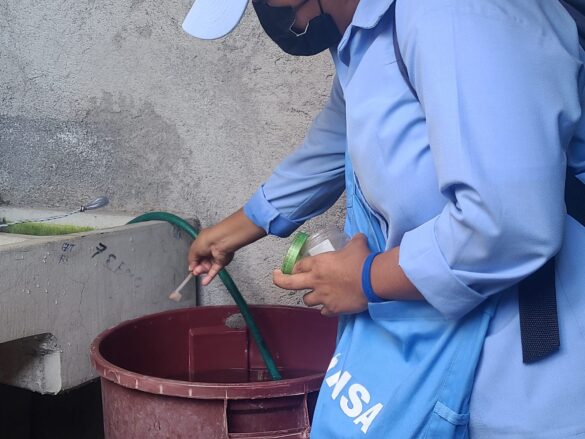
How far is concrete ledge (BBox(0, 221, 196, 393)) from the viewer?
1688mm

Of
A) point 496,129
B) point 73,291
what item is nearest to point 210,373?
point 73,291

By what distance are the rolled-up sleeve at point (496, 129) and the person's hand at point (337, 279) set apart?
179 mm

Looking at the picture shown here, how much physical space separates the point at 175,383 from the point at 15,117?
1.60 m

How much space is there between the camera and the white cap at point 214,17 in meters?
1.10

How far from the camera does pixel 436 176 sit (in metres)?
0.88

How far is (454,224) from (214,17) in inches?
20.9

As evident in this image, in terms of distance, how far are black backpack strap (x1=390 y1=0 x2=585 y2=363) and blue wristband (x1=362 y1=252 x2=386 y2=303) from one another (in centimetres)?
18

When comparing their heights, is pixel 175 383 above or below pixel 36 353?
above

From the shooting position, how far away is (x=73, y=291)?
5.94ft

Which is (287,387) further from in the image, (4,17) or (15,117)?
(4,17)

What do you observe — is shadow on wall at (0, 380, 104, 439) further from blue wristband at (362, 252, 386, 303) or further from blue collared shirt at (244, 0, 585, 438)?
blue collared shirt at (244, 0, 585, 438)

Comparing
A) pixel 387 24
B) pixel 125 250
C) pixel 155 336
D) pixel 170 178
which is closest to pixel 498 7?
pixel 387 24

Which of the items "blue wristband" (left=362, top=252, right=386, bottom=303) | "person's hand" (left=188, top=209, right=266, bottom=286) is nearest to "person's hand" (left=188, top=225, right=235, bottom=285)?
"person's hand" (left=188, top=209, right=266, bottom=286)

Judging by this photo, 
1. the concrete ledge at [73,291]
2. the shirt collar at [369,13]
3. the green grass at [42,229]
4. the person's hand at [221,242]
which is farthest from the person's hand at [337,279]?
the green grass at [42,229]
